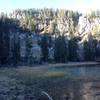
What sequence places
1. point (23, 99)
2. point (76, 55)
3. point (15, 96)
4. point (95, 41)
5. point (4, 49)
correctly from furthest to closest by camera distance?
1. point (95, 41)
2. point (76, 55)
3. point (4, 49)
4. point (15, 96)
5. point (23, 99)

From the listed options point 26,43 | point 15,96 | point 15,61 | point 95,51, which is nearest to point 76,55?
point 95,51

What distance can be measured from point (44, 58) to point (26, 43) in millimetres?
12103

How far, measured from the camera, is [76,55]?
18250 cm

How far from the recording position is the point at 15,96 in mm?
39438

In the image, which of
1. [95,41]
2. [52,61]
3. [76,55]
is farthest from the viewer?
[95,41]

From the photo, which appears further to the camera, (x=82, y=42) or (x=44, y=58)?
(x=82, y=42)

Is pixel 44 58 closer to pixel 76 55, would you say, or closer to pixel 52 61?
pixel 52 61

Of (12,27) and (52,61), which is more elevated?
(12,27)

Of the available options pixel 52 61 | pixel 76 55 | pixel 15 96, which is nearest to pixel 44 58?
pixel 52 61

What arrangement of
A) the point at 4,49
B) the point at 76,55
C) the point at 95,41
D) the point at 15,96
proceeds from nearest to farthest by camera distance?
the point at 15,96
the point at 4,49
the point at 76,55
the point at 95,41

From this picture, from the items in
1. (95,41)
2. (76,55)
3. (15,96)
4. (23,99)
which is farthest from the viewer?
(95,41)

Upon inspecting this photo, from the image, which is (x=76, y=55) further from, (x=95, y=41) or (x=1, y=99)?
(x=1, y=99)

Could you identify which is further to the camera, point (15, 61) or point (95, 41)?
point (95, 41)

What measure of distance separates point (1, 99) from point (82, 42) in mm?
161972
